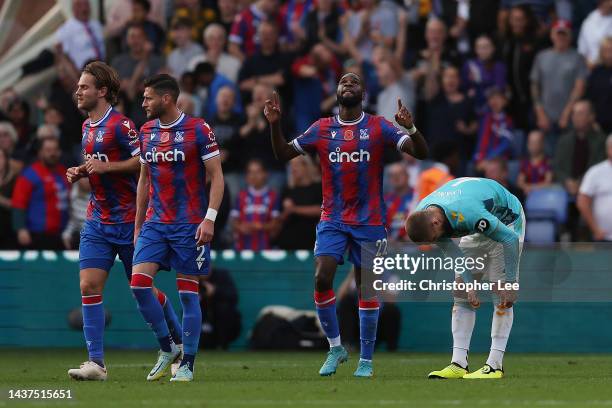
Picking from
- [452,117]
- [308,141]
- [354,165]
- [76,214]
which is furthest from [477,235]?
[76,214]

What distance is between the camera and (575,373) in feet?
42.9

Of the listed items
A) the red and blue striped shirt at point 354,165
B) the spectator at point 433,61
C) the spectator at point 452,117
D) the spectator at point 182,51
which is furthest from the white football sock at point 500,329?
the spectator at point 182,51

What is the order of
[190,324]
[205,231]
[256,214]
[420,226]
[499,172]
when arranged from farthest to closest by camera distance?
[256,214]
[499,172]
[190,324]
[205,231]
[420,226]

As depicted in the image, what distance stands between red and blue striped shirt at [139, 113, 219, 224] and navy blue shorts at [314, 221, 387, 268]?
1.19m

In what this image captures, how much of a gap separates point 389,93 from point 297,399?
9.90m

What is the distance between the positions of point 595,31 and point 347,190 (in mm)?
8680

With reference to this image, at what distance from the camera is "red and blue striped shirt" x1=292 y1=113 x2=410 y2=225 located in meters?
12.5

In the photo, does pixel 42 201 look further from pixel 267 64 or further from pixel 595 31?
pixel 595 31

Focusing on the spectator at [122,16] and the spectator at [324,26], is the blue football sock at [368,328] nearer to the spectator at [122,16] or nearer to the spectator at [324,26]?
the spectator at [324,26]

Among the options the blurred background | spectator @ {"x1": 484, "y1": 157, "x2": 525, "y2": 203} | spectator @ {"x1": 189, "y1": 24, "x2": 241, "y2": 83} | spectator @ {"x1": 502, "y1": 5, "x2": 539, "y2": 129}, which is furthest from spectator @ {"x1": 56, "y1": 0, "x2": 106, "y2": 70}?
spectator @ {"x1": 484, "y1": 157, "x2": 525, "y2": 203}

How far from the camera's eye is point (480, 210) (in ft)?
37.2

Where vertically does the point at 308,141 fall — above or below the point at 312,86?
below

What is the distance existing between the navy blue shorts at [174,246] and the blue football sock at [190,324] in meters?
0.21

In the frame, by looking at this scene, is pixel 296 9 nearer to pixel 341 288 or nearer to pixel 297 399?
pixel 341 288
